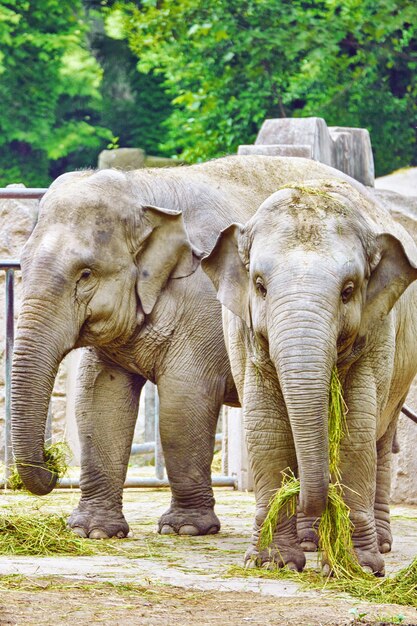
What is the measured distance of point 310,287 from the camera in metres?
7.47

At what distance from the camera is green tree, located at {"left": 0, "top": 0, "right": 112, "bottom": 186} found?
31094 millimetres

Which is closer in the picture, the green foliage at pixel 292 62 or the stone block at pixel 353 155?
the stone block at pixel 353 155

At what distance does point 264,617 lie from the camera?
21.9 feet

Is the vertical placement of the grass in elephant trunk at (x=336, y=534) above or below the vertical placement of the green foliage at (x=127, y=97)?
below

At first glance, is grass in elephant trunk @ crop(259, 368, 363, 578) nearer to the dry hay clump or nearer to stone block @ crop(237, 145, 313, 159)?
the dry hay clump

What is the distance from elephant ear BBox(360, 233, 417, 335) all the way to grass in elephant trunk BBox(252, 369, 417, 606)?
423mm

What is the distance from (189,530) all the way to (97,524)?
1.85 ft

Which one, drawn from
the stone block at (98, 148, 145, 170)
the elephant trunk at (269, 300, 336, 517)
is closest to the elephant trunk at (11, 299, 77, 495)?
the elephant trunk at (269, 300, 336, 517)

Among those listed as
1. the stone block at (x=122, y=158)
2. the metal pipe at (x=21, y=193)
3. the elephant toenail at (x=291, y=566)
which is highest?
the metal pipe at (x=21, y=193)

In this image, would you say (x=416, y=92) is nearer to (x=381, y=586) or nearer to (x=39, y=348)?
(x=39, y=348)

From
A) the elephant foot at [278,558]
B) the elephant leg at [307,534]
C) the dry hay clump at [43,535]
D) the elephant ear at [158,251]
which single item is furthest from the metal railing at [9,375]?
the elephant foot at [278,558]

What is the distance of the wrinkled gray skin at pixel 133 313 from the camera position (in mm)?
9094

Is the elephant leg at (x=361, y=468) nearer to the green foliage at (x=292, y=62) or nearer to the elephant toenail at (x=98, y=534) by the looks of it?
the elephant toenail at (x=98, y=534)

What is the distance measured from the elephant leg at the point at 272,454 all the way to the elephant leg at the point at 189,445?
1.51 m
